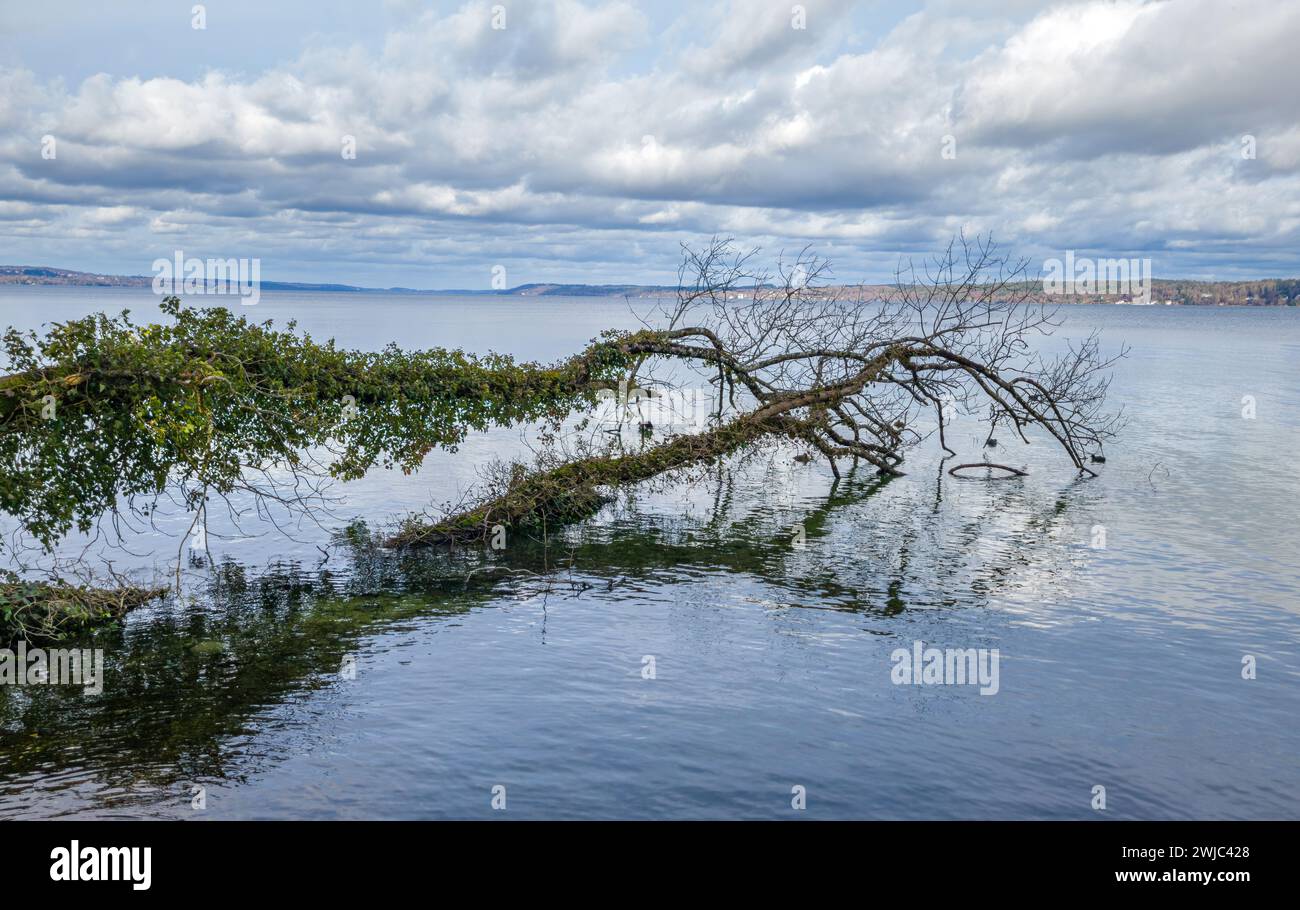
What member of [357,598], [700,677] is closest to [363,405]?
[357,598]

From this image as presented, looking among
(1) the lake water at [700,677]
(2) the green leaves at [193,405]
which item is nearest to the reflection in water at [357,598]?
(1) the lake water at [700,677]

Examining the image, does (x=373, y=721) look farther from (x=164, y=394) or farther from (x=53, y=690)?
(x=164, y=394)

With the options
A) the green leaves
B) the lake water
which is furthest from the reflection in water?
the green leaves

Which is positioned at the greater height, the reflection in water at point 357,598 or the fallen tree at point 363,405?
the fallen tree at point 363,405

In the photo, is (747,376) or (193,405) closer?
(193,405)

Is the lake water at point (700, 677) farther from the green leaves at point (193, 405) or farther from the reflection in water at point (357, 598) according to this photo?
the green leaves at point (193, 405)

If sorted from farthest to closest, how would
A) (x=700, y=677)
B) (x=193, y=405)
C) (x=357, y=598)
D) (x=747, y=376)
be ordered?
1. (x=747, y=376)
2. (x=357, y=598)
3. (x=193, y=405)
4. (x=700, y=677)

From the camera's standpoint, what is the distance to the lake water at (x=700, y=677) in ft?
40.4

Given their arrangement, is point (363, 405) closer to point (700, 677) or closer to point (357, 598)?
point (357, 598)

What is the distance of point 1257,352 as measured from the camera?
382 feet

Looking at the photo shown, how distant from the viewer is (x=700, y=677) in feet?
52.8

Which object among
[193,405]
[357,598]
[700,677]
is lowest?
[700,677]
